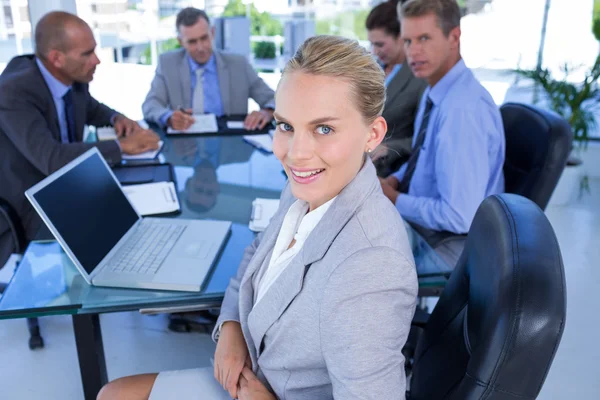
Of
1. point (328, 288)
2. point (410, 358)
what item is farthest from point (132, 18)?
point (328, 288)

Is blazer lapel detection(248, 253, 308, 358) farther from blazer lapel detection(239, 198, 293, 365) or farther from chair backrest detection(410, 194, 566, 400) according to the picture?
chair backrest detection(410, 194, 566, 400)

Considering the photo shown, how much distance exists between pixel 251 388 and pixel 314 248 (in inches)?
14.4

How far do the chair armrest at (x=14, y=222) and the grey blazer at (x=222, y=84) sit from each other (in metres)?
1.30

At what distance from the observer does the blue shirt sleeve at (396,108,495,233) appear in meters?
1.73

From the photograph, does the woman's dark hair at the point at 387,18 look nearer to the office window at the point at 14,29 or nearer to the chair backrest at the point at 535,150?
the chair backrest at the point at 535,150

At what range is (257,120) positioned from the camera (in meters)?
2.85

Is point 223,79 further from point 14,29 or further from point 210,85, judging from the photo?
point 14,29

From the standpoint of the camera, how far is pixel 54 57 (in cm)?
227

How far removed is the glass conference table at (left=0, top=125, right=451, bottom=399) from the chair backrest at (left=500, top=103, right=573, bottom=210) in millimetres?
472

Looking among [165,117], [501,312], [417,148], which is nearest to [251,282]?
[501,312]

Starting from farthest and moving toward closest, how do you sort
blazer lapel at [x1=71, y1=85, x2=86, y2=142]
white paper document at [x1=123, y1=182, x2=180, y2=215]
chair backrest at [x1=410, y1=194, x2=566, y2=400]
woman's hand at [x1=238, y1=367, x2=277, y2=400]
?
blazer lapel at [x1=71, y1=85, x2=86, y2=142] → white paper document at [x1=123, y1=182, x2=180, y2=215] → woman's hand at [x1=238, y1=367, x2=277, y2=400] → chair backrest at [x1=410, y1=194, x2=566, y2=400]

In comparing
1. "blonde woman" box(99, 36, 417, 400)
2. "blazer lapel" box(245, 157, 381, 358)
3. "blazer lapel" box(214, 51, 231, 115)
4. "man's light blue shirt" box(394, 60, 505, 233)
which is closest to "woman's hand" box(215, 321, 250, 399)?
"blonde woman" box(99, 36, 417, 400)

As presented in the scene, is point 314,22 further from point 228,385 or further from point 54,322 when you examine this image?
point 228,385

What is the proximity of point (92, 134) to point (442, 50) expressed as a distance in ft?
6.67
